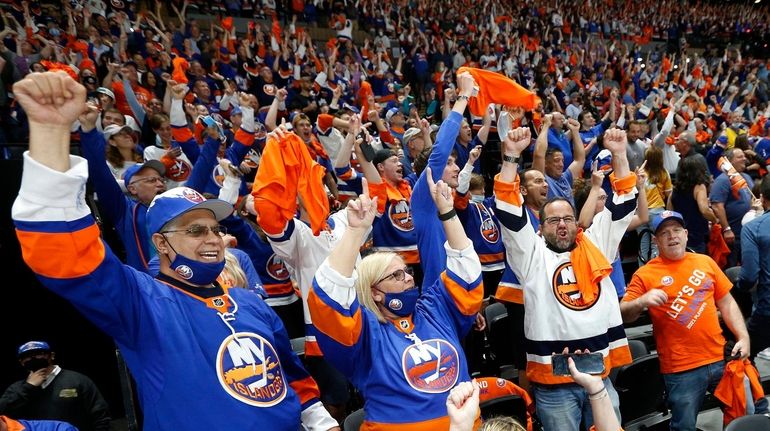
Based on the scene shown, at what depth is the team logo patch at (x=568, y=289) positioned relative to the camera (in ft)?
9.73

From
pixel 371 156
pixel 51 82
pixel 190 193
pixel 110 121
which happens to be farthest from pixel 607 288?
pixel 110 121

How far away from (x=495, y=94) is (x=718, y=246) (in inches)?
131

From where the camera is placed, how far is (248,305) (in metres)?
2.09

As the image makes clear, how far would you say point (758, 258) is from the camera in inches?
155

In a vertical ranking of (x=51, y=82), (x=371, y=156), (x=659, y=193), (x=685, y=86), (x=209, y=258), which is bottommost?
(x=685, y=86)

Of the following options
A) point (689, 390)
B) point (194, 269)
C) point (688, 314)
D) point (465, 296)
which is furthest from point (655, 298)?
point (194, 269)

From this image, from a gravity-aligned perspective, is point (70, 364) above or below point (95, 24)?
below

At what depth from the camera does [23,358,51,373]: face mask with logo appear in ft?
11.9

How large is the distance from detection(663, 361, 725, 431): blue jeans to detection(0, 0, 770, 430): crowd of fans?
73cm

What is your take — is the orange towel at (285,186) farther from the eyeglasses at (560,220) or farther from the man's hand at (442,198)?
the eyeglasses at (560,220)

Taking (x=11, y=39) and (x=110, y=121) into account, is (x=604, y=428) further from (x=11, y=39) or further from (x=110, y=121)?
(x=11, y=39)

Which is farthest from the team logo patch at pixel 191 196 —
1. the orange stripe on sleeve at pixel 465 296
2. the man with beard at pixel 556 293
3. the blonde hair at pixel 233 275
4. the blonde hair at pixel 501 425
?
the man with beard at pixel 556 293

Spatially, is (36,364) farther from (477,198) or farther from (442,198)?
(477,198)

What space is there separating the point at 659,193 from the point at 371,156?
3787 mm
